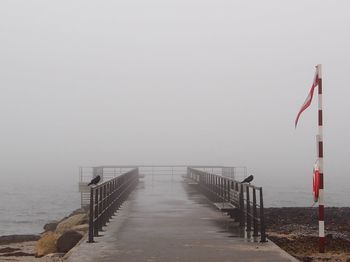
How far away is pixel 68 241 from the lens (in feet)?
41.7

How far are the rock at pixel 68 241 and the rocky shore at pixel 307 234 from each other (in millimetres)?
4800

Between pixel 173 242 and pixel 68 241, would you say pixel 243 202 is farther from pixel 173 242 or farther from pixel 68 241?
pixel 68 241

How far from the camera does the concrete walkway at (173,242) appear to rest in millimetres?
8680

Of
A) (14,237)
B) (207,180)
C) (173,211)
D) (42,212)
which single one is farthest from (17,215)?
(173,211)

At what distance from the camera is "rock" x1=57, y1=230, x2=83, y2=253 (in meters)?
12.6

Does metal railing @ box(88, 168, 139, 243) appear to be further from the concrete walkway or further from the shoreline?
the shoreline

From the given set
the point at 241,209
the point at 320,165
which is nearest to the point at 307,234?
the point at 241,209

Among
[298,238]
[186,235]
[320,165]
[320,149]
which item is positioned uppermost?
[320,149]

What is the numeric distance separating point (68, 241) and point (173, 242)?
3635mm

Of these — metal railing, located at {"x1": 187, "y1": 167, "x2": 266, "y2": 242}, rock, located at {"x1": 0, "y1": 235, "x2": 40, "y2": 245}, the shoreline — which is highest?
metal railing, located at {"x1": 187, "y1": 167, "x2": 266, "y2": 242}

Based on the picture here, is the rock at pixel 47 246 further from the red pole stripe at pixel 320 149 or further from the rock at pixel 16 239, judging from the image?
the rock at pixel 16 239

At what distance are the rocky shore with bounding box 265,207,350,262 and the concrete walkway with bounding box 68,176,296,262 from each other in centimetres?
129

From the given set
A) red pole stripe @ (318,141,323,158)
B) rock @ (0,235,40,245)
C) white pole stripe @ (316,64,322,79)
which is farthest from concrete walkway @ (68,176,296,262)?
rock @ (0,235,40,245)

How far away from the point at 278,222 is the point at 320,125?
1137cm
